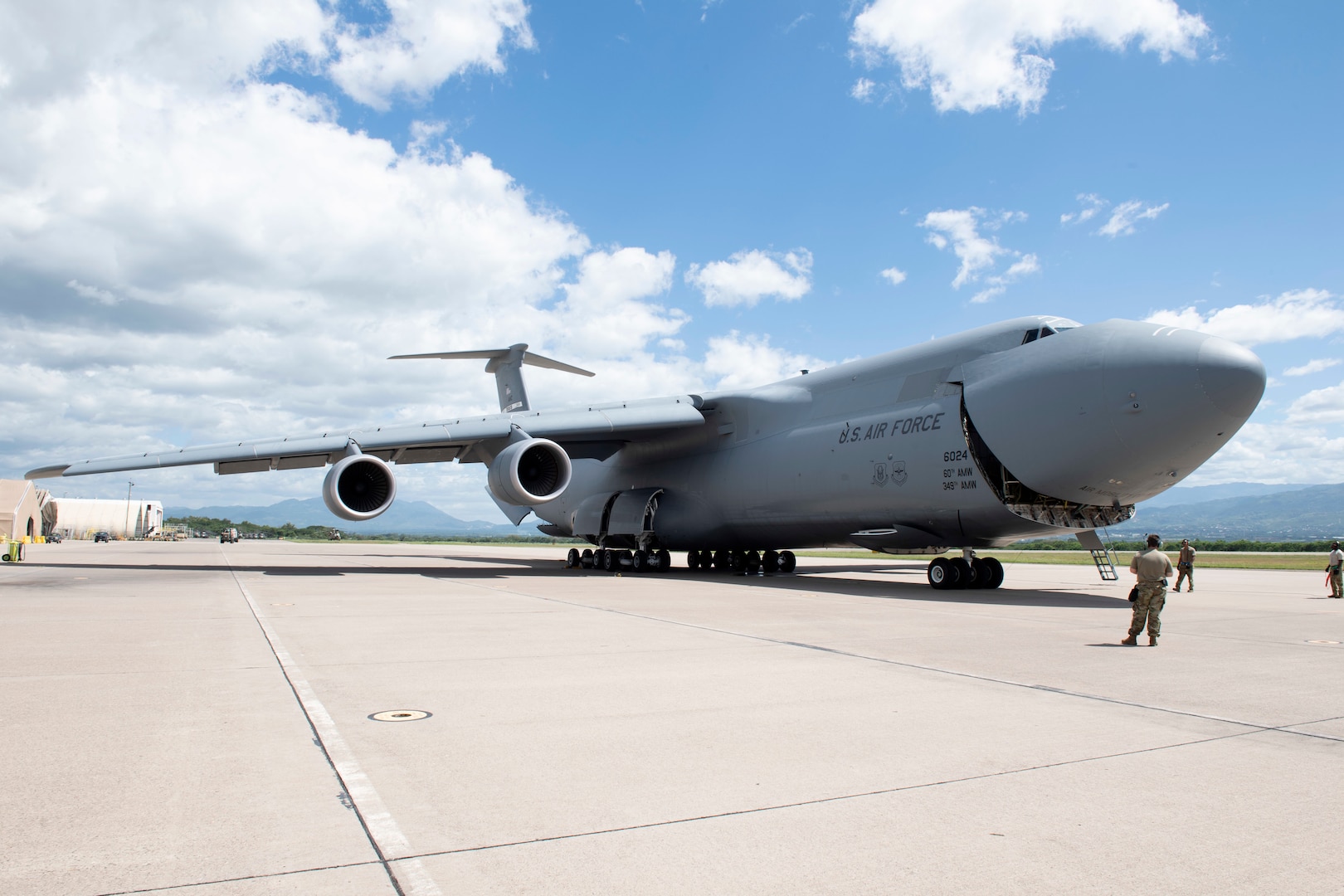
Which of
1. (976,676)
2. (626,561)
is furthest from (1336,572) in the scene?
(626,561)

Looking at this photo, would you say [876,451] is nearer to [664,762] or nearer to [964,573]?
[964,573]

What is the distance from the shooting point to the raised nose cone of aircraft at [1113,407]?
11.5 m

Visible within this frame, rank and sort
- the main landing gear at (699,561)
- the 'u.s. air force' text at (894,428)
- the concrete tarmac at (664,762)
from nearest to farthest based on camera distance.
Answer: the concrete tarmac at (664,762) < the 'u.s. air force' text at (894,428) < the main landing gear at (699,561)

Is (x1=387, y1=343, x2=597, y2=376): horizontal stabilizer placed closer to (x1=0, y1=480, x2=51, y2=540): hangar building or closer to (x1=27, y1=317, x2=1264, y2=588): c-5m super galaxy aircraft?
(x1=27, y1=317, x2=1264, y2=588): c-5m super galaxy aircraft

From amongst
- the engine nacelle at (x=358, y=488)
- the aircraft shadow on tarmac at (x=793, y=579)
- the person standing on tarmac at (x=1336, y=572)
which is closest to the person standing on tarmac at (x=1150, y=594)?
the aircraft shadow on tarmac at (x=793, y=579)

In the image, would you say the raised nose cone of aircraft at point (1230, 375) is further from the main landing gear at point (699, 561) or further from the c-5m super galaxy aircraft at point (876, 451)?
the main landing gear at point (699, 561)

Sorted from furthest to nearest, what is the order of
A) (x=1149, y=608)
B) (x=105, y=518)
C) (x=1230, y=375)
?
1. (x=105, y=518)
2. (x=1230, y=375)
3. (x=1149, y=608)

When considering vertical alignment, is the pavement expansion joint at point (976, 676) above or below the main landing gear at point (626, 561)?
below

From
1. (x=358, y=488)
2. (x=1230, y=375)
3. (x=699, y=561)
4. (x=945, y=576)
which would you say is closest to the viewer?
(x=1230, y=375)

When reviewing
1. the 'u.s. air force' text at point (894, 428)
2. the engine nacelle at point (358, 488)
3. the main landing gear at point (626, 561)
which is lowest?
A: the main landing gear at point (626, 561)

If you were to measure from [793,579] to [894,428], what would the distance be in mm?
4810

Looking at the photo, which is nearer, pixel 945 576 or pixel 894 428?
pixel 894 428

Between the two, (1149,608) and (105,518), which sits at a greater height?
(105,518)

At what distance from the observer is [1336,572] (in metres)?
15.2
